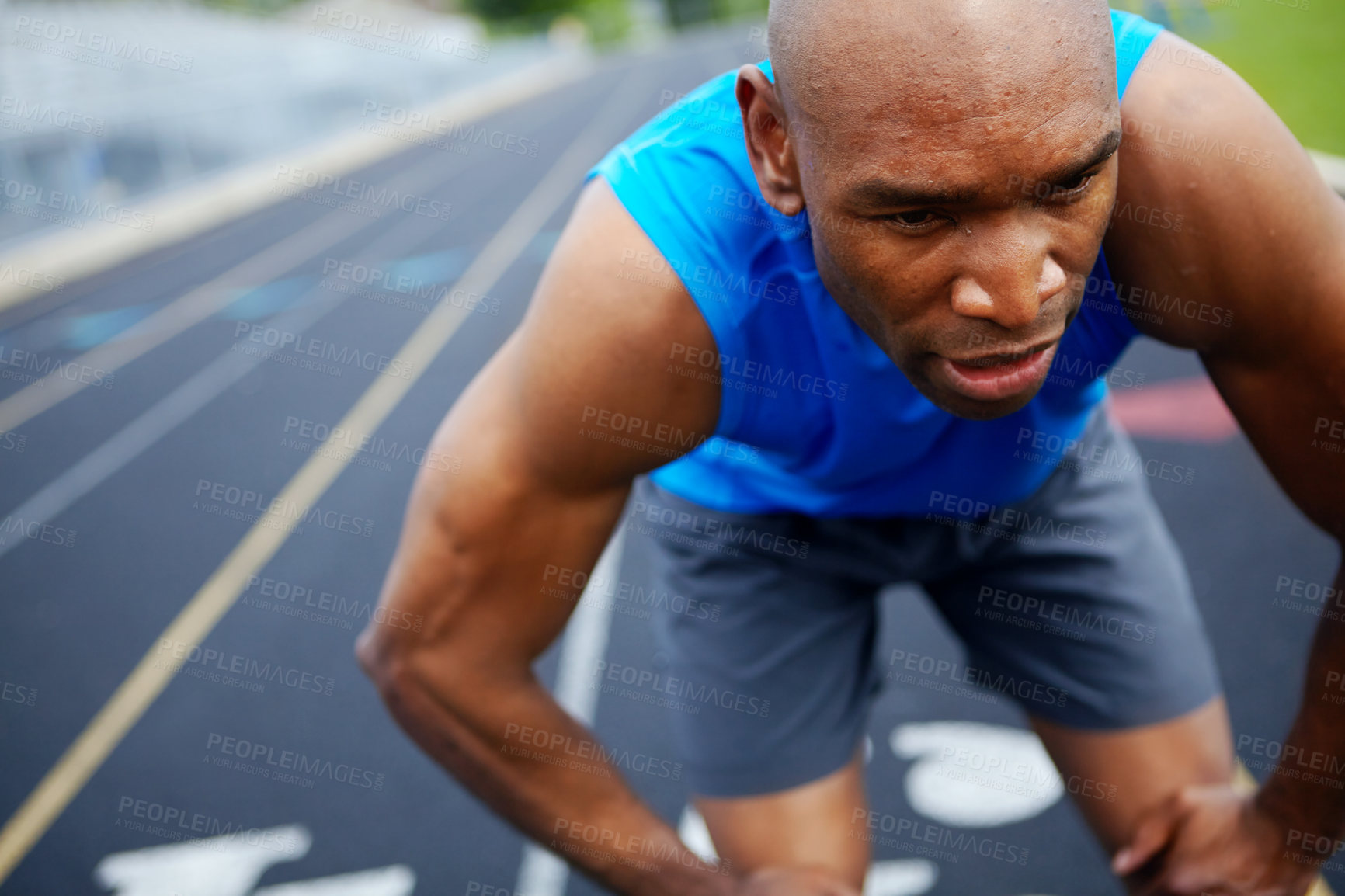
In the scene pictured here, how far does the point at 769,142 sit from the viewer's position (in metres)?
1.31

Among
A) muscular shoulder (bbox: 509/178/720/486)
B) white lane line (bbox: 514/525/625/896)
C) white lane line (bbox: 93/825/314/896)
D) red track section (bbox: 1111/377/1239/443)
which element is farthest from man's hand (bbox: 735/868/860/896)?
red track section (bbox: 1111/377/1239/443)

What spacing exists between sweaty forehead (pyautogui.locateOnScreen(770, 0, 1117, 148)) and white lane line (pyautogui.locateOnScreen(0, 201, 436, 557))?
608cm

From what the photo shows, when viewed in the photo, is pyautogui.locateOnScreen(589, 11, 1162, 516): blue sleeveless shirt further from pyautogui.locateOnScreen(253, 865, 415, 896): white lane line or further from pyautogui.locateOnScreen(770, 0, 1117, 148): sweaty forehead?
pyautogui.locateOnScreen(253, 865, 415, 896): white lane line

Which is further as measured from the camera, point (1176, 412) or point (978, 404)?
point (1176, 412)

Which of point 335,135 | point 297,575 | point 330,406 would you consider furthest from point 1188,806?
point 335,135

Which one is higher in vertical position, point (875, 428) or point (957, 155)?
point (957, 155)

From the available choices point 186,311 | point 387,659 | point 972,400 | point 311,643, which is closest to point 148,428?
point 186,311

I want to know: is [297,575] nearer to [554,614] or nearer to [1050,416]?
[554,614]

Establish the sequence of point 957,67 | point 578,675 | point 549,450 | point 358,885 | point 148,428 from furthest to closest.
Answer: point 148,428 → point 578,675 → point 358,885 → point 549,450 → point 957,67

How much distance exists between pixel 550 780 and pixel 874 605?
72 centimetres

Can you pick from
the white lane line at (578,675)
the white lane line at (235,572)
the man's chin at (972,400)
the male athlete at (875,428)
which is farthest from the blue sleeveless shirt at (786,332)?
the white lane line at (235,572)

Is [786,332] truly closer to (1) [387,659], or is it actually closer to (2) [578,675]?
(1) [387,659]

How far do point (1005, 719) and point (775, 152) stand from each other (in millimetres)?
2660

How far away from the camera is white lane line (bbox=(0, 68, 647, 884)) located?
382cm
